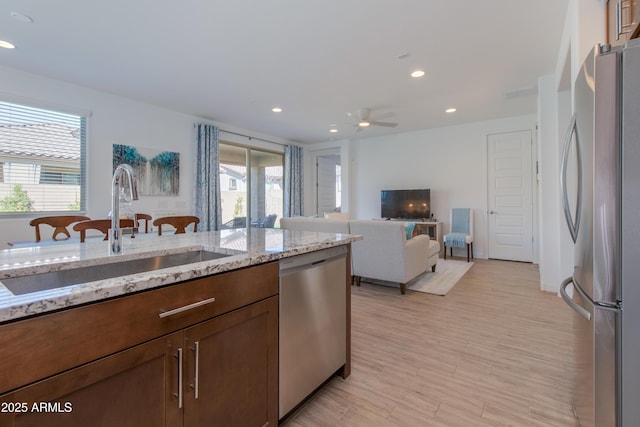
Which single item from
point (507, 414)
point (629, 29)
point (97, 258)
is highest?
point (629, 29)

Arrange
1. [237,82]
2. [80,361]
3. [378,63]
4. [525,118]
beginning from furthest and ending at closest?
1. [525,118]
2. [237,82]
3. [378,63]
4. [80,361]

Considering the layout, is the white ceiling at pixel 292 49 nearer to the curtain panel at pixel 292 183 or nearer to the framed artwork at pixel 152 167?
the framed artwork at pixel 152 167

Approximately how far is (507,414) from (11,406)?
2.05 meters

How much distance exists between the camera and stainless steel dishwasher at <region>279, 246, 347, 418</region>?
4.73ft

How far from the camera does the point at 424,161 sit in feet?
20.9

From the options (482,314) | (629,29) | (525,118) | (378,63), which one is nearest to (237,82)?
(378,63)

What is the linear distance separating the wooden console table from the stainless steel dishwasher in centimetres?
447

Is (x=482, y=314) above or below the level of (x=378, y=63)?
below

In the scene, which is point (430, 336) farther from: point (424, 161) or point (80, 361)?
point (424, 161)

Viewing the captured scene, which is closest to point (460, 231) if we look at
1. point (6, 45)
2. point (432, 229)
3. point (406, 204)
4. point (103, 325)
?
point (432, 229)

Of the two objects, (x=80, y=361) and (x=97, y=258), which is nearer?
(x=80, y=361)

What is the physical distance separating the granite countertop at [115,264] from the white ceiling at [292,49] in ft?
6.20

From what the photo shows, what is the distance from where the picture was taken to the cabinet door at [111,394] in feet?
2.29

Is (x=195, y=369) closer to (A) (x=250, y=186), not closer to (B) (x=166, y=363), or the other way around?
(B) (x=166, y=363)
